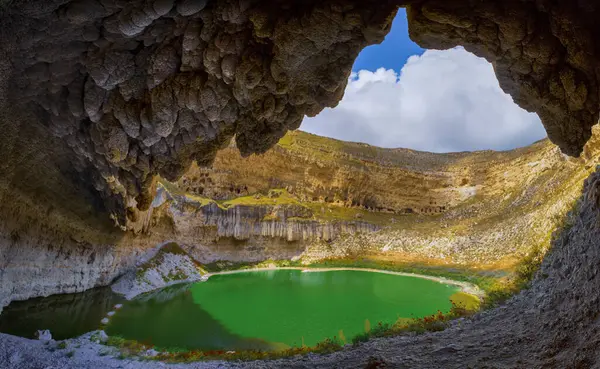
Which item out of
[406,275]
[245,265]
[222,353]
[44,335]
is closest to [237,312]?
[222,353]

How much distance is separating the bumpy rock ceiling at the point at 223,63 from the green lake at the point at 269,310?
8272 mm

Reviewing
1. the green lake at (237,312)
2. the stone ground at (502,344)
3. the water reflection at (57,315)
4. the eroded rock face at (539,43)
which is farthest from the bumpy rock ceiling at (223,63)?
the green lake at (237,312)

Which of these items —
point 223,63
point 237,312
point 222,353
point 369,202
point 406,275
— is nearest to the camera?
point 223,63

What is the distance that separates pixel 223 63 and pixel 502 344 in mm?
9308

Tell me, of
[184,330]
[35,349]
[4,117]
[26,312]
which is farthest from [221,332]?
[4,117]

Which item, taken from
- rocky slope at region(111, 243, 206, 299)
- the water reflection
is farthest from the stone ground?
rocky slope at region(111, 243, 206, 299)

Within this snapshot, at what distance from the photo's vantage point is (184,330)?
16734 mm

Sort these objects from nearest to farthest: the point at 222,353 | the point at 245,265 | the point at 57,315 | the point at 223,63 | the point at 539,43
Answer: the point at 539,43 < the point at 223,63 < the point at 222,353 < the point at 57,315 < the point at 245,265

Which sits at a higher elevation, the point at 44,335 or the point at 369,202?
the point at 369,202

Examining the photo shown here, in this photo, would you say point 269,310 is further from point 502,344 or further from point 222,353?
point 502,344

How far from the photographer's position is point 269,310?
2120 cm

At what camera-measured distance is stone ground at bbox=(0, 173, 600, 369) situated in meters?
6.18

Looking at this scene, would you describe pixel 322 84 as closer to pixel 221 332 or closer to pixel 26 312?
pixel 221 332

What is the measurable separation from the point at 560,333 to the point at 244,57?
29.4 feet
